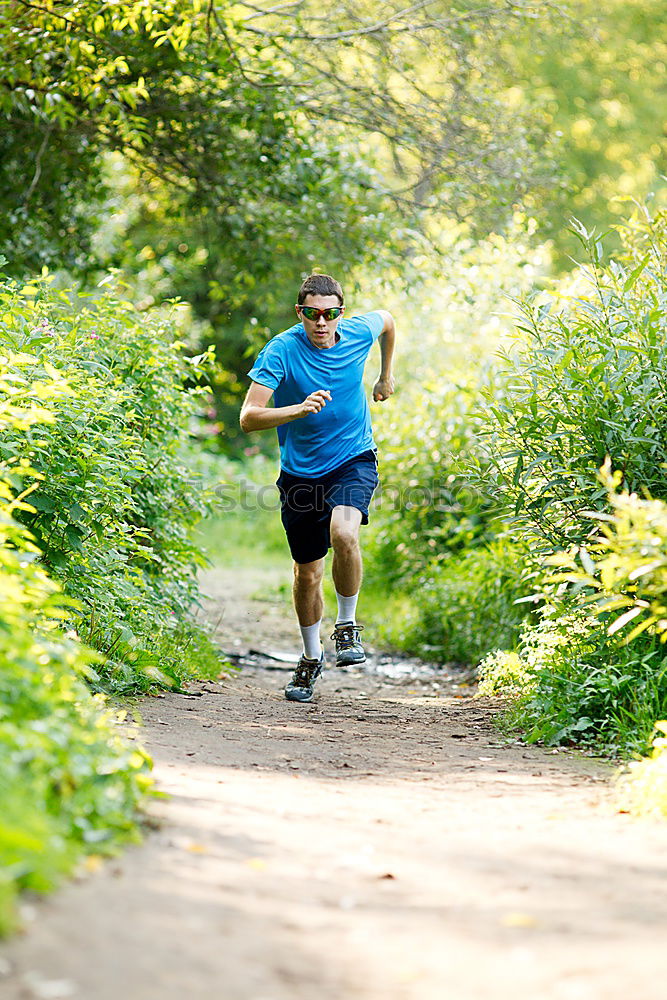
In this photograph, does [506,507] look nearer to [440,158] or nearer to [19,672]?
[19,672]

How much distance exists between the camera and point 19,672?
10.5 feet

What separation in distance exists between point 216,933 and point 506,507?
146 inches

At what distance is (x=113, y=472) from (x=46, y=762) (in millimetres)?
2855

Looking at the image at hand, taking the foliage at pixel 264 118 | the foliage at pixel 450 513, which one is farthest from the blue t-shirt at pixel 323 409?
the foliage at pixel 264 118

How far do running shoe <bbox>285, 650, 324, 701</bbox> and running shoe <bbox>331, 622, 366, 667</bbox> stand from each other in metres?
0.49

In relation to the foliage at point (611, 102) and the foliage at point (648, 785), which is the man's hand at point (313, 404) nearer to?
the foliage at point (648, 785)

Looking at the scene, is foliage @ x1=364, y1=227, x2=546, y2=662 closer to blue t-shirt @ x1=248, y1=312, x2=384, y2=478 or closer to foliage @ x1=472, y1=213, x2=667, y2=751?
foliage @ x1=472, y1=213, x2=667, y2=751

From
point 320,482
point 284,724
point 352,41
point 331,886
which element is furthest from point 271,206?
point 331,886

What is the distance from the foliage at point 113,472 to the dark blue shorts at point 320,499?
0.81m

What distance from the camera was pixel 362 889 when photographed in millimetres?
3018

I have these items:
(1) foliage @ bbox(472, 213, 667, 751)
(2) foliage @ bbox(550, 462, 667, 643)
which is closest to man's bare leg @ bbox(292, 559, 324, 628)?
(1) foliage @ bbox(472, 213, 667, 751)

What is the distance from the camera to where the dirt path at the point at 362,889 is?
2410mm

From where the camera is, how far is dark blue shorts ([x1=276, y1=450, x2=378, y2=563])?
247 inches

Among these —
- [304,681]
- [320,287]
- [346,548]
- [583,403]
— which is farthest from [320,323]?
[304,681]
